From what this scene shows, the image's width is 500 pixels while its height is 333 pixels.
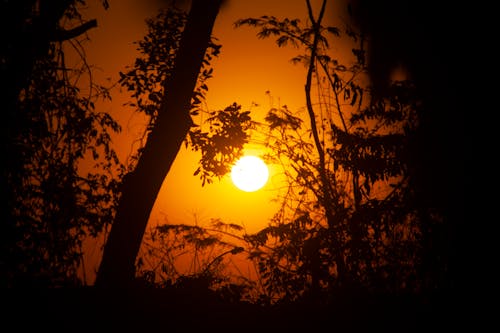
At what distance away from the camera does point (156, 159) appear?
387 cm

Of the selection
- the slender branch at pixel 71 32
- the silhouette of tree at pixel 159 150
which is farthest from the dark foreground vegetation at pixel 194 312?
the slender branch at pixel 71 32

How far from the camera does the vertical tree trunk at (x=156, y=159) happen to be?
370 centimetres

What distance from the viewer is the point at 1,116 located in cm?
386

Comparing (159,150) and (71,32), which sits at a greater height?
(71,32)

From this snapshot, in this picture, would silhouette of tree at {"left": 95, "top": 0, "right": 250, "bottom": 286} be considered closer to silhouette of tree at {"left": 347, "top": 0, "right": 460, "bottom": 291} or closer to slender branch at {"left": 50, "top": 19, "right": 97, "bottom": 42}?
slender branch at {"left": 50, "top": 19, "right": 97, "bottom": 42}

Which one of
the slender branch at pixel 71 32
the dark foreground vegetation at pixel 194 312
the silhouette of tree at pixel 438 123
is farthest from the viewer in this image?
the slender branch at pixel 71 32

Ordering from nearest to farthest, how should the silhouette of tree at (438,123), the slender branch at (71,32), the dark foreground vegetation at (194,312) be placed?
the silhouette of tree at (438,123) → the dark foreground vegetation at (194,312) → the slender branch at (71,32)

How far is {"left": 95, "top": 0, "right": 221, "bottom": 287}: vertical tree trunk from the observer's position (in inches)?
145

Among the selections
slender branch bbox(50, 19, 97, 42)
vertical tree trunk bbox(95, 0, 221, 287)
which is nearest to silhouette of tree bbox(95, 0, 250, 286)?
vertical tree trunk bbox(95, 0, 221, 287)

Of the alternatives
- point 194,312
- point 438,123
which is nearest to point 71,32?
point 194,312

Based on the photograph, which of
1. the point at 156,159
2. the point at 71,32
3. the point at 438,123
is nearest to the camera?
the point at 438,123

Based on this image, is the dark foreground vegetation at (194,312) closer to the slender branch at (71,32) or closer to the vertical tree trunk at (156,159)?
the vertical tree trunk at (156,159)

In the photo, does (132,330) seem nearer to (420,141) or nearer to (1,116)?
(1,116)

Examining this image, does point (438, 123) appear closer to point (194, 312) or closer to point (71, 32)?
point (194, 312)
